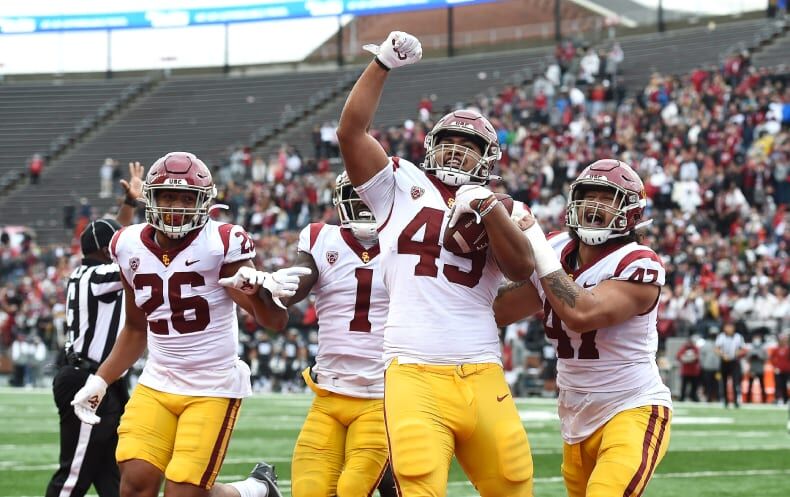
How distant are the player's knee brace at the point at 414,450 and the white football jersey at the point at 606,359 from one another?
86 centimetres

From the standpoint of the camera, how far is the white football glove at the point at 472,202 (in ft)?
15.8

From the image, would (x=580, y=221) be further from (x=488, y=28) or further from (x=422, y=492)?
(x=488, y=28)

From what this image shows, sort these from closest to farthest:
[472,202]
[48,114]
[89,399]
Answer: [472,202]
[89,399]
[48,114]

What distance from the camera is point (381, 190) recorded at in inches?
201

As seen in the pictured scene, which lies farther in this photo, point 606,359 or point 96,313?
point 96,313

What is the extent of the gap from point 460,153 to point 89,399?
7.38 feet

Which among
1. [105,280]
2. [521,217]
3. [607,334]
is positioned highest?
[521,217]

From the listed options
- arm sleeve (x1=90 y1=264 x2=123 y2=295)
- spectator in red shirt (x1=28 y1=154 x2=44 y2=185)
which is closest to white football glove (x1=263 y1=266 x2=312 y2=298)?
arm sleeve (x1=90 y1=264 x2=123 y2=295)

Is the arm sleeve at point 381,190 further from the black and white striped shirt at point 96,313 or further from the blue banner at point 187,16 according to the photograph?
the blue banner at point 187,16

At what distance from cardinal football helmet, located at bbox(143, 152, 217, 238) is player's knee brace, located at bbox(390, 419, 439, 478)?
5.22ft

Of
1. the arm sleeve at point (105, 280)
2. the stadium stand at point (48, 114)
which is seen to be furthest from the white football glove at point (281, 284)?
the stadium stand at point (48, 114)

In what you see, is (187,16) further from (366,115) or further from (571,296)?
(571,296)

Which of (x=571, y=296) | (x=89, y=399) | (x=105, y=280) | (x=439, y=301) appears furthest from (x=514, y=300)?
(x=105, y=280)

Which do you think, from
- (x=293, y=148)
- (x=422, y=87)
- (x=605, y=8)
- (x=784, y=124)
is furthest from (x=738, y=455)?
(x=605, y=8)
